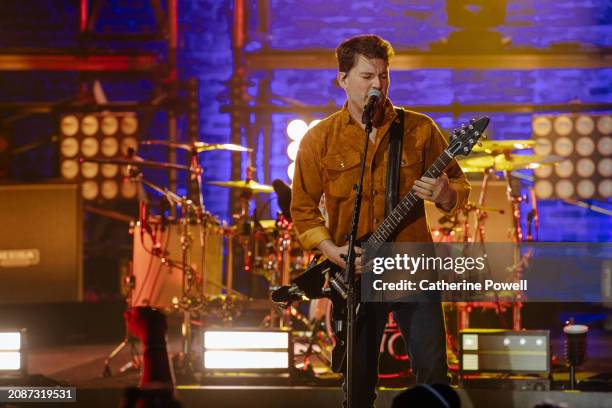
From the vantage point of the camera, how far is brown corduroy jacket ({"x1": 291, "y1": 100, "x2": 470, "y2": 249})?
162 inches

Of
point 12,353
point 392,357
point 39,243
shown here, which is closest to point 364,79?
point 392,357

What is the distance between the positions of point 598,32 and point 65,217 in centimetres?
649

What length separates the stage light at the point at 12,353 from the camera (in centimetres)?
662

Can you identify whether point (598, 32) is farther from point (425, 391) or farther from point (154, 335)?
point (425, 391)

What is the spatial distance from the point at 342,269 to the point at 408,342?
0.40 meters

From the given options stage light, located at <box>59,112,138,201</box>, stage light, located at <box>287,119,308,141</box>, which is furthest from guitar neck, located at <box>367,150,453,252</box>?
stage light, located at <box>59,112,138,201</box>

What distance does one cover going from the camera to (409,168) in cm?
413

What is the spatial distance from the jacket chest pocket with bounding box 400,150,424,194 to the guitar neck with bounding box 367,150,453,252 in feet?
0.33


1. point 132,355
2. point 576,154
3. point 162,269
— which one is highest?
point 576,154

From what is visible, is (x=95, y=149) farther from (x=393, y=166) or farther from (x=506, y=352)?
(x=393, y=166)

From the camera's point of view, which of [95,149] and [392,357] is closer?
[392,357]

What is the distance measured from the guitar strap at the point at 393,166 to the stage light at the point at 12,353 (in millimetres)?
3521

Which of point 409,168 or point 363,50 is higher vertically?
point 363,50

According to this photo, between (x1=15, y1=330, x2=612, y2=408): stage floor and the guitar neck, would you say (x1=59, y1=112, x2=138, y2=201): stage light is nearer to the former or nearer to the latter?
(x1=15, y1=330, x2=612, y2=408): stage floor
